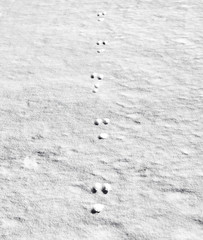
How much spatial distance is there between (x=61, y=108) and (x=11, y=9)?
3834 millimetres

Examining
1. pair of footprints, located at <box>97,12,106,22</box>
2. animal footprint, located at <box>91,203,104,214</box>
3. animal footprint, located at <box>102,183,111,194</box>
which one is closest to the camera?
animal footprint, located at <box>91,203,104,214</box>

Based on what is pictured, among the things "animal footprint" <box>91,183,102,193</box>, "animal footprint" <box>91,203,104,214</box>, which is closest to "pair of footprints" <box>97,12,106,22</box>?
"animal footprint" <box>91,183,102,193</box>

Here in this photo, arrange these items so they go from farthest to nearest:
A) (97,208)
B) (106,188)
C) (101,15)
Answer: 1. (101,15)
2. (106,188)
3. (97,208)

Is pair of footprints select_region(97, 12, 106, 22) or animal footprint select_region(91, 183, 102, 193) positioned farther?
pair of footprints select_region(97, 12, 106, 22)

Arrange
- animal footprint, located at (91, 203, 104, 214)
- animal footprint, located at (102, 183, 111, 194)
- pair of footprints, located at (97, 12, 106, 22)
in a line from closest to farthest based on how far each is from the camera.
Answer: animal footprint, located at (91, 203, 104, 214) < animal footprint, located at (102, 183, 111, 194) < pair of footprints, located at (97, 12, 106, 22)

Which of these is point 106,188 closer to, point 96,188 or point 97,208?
point 96,188

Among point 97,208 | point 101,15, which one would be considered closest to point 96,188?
point 97,208

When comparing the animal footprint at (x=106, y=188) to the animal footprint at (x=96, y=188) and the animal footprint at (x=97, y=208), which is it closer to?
the animal footprint at (x=96, y=188)

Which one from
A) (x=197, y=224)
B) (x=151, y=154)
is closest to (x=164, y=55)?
(x=151, y=154)

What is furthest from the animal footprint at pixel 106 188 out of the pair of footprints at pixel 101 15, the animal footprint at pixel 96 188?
the pair of footprints at pixel 101 15

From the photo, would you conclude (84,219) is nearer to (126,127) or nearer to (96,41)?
(126,127)

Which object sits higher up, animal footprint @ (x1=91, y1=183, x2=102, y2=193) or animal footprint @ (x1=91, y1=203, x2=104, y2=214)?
animal footprint @ (x1=91, y1=183, x2=102, y2=193)

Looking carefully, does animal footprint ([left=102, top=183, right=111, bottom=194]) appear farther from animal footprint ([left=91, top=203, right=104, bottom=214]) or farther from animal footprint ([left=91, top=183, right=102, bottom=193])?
animal footprint ([left=91, top=203, right=104, bottom=214])

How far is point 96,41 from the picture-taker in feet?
20.2
